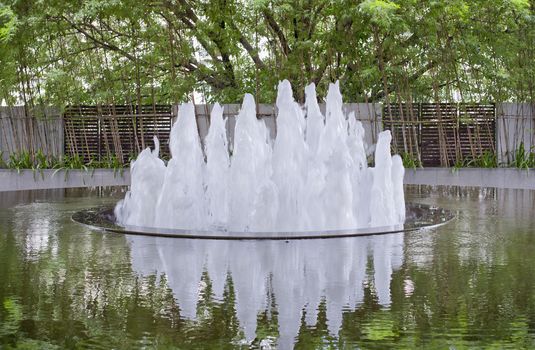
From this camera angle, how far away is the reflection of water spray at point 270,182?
629cm

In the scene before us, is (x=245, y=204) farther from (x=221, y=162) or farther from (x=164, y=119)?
(x=164, y=119)

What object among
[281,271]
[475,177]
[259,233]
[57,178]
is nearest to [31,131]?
[57,178]

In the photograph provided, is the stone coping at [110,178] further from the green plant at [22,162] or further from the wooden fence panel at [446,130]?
the wooden fence panel at [446,130]

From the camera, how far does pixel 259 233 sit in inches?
207

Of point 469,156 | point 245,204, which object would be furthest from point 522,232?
point 469,156

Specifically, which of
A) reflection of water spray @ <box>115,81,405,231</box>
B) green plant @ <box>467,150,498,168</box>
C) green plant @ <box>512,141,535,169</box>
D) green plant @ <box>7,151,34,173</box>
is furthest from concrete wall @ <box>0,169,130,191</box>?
reflection of water spray @ <box>115,81,405,231</box>

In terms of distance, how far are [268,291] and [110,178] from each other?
1064cm

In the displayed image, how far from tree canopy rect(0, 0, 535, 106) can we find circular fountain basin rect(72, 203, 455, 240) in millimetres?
6257

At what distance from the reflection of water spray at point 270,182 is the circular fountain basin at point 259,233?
200 millimetres

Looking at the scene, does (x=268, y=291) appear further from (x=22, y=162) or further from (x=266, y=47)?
(x=266, y=47)

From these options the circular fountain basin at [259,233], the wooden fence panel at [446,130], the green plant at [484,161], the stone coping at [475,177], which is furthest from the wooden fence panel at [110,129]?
the circular fountain basin at [259,233]

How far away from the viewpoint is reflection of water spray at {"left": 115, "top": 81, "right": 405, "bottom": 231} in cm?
629

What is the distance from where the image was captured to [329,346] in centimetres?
272

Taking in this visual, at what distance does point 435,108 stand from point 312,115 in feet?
25.1
